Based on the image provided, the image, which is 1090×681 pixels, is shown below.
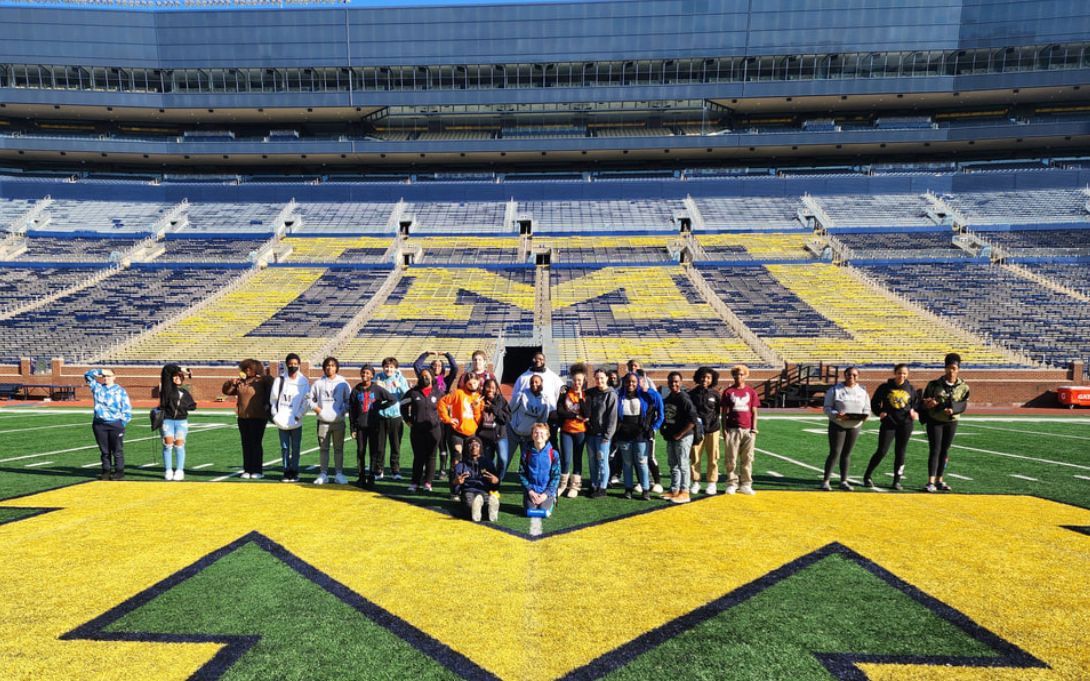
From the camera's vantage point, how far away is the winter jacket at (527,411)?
696 cm

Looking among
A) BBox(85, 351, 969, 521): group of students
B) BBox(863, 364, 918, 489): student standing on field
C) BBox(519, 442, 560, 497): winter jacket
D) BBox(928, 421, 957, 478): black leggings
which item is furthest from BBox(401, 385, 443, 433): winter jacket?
BBox(928, 421, 957, 478): black leggings

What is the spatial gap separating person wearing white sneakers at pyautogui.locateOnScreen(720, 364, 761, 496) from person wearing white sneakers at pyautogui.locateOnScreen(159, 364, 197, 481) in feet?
25.0

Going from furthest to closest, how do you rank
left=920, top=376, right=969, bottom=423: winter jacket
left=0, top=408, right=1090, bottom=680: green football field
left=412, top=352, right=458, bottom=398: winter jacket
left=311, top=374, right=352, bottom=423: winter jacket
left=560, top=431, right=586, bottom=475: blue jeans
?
left=311, top=374, right=352, bottom=423: winter jacket → left=920, top=376, right=969, bottom=423: winter jacket → left=412, top=352, right=458, bottom=398: winter jacket → left=560, top=431, right=586, bottom=475: blue jeans → left=0, top=408, right=1090, bottom=680: green football field

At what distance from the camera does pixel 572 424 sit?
7070 millimetres

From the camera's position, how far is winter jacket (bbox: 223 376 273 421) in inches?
312

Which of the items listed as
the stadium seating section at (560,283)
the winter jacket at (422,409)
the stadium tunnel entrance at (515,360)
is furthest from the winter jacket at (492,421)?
the stadium tunnel entrance at (515,360)

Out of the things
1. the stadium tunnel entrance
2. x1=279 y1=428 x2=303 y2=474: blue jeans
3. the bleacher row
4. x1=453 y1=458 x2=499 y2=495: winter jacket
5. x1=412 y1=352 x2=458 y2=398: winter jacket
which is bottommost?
the stadium tunnel entrance

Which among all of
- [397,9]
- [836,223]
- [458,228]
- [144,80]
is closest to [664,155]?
[836,223]

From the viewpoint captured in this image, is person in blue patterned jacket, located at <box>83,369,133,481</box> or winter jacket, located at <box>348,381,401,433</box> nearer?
winter jacket, located at <box>348,381,401,433</box>

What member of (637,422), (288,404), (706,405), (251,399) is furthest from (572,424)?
(251,399)

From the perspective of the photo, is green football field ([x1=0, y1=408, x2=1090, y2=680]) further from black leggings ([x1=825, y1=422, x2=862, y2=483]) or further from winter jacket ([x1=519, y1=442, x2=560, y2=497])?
black leggings ([x1=825, y1=422, x2=862, y2=483])

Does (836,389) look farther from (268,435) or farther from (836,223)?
(836,223)

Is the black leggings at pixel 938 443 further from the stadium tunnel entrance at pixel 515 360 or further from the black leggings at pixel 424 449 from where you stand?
the stadium tunnel entrance at pixel 515 360

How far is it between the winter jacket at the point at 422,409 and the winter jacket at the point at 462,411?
1.05ft
